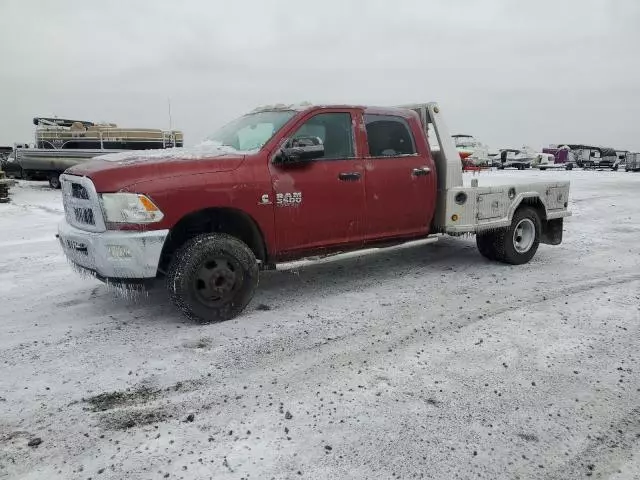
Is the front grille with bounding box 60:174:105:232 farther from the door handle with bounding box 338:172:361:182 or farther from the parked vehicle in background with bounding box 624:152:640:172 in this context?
the parked vehicle in background with bounding box 624:152:640:172

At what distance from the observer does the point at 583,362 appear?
11.1 feet

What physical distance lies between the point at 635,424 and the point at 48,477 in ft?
9.70

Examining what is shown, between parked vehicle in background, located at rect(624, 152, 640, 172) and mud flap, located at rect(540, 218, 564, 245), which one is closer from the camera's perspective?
mud flap, located at rect(540, 218, 564, 245)

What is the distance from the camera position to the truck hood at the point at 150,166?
3.81m

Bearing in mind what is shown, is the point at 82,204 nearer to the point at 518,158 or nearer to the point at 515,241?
the point at 515,241

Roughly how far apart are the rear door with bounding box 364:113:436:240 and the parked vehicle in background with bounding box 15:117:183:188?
536 inches

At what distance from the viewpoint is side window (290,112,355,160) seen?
4.72m

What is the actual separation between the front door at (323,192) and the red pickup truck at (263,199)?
0.4 inches

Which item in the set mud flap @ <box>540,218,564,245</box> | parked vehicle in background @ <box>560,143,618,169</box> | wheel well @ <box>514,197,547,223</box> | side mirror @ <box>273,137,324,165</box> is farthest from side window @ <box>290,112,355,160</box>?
parked vehicle in background @ <box>560,143,618,169</box>

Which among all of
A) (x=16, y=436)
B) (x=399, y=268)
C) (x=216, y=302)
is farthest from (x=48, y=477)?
(x=399, y=268)

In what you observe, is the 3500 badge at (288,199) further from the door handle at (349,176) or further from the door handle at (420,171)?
the door handle at (420,171)

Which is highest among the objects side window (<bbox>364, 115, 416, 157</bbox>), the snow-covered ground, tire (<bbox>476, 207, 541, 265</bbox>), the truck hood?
side window (<bbox>364, 115, 416, 157</bbox>)

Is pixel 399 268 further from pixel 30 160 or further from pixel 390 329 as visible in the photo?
pixel 30 160

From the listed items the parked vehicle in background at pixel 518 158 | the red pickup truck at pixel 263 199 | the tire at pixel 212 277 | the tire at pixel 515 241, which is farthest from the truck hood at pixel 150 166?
the parked vehicle in background at pixel 518 158
